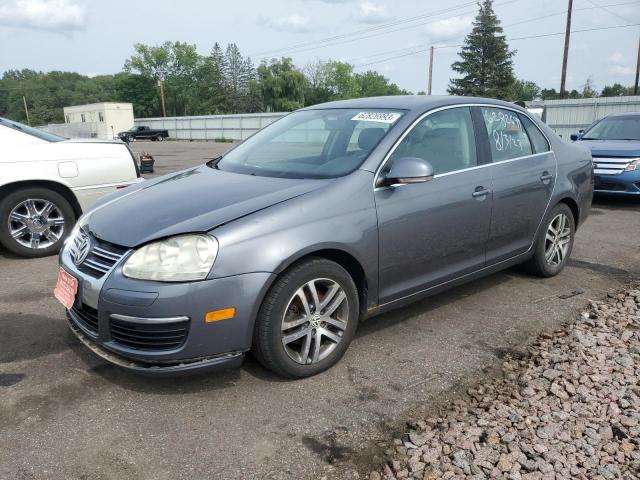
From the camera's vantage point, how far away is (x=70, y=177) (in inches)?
226

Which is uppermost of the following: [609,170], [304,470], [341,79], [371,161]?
[341,79]

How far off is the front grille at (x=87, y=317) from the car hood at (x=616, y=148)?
299 inches

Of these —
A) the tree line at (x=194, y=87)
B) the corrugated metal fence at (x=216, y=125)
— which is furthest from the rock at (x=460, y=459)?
the tree line at (x=194, y=87)

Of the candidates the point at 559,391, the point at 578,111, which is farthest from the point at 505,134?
the point at 578,111

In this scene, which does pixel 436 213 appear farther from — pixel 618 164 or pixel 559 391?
pixel 618 164

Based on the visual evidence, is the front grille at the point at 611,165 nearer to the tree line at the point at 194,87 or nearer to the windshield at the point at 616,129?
the windshield at the point at 616,129

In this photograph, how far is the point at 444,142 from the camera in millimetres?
3840

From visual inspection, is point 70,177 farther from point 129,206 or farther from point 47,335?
point 129,206

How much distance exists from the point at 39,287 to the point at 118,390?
2313mm

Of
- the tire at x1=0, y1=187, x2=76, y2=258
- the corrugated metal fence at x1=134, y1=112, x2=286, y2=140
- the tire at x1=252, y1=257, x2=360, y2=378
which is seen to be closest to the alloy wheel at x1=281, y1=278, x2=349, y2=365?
the tire at x1=252, y1=257, x2=360, y2=378

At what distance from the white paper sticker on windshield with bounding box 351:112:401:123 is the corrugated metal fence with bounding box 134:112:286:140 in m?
Answer: 33.3

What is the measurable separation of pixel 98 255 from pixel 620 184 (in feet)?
26.4

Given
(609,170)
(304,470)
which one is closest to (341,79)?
(609,170)

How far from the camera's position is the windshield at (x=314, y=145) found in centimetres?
351
